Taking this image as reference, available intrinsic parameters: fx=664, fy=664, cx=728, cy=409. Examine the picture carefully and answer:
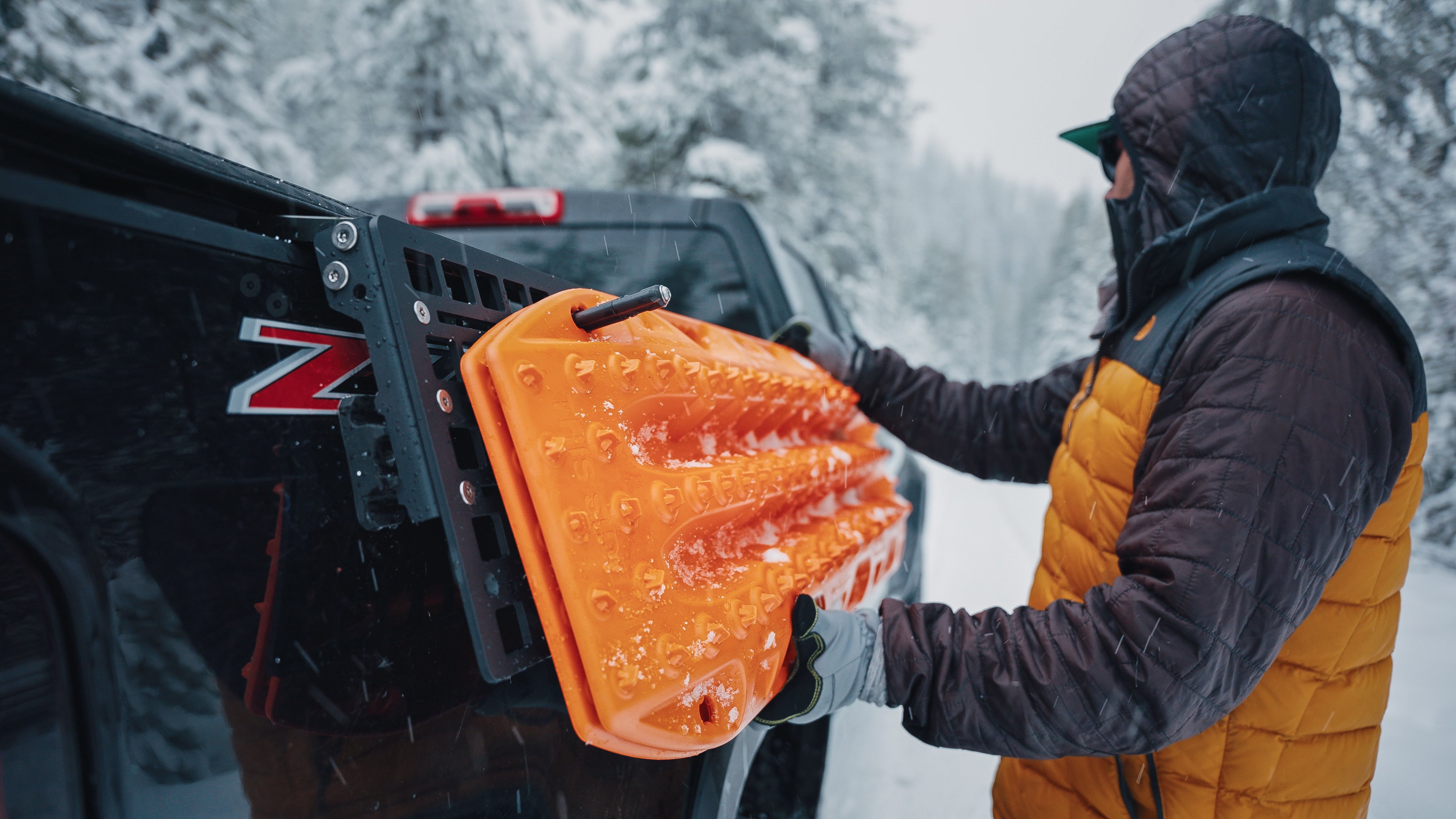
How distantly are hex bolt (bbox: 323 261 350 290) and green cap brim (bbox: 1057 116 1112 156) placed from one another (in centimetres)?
182

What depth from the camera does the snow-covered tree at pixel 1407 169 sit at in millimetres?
4719

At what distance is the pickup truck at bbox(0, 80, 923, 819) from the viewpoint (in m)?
0.61

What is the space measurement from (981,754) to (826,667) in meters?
1.22

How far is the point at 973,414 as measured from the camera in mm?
2242

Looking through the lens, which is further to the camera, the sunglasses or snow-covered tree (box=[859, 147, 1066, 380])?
snow-covered tree (box=[859, 147, 1066, 380])

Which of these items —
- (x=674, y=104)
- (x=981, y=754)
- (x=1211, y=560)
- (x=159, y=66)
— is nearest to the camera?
(x=1211, y=560)

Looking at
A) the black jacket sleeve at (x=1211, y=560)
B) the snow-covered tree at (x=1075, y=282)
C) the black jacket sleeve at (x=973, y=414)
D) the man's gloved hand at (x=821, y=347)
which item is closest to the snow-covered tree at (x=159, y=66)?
the man's gloved hand at (x=821, y=347)

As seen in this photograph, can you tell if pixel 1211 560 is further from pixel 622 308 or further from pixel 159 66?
pixel 159 66

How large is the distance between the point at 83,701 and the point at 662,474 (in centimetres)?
65

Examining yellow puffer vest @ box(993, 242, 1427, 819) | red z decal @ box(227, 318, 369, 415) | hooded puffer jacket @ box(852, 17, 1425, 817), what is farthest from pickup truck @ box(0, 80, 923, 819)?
yellow puffer vest @ box(993, 242, 1427, 819)

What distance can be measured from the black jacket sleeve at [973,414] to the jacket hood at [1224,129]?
0.69 metres

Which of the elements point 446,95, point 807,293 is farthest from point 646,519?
point 446,95

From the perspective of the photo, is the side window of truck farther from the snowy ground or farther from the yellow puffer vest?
the snowy ground

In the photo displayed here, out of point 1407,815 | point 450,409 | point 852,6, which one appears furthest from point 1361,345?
point 852,6
